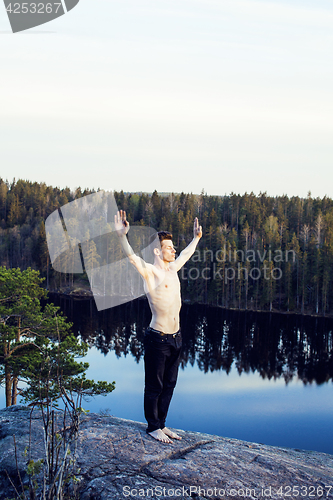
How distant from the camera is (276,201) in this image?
99.7 metres

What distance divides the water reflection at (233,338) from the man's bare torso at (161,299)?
2800 cm

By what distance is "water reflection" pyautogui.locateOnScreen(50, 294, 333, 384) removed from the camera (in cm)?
3384

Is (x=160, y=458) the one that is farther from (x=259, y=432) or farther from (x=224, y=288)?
(x=224, y=288)

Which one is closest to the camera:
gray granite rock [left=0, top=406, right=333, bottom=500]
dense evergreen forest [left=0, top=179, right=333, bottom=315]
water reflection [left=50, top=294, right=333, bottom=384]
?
gray granite rock [left=0, top=406, right=333, bottom=500]

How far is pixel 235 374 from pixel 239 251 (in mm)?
36806

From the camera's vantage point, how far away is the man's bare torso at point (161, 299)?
19.8ft

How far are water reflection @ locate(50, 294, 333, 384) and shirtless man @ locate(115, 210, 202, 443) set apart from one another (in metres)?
27.6

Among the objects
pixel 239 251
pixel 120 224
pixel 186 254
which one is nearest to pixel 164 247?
pixel 186 254

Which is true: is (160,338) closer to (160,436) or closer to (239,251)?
(160,436)

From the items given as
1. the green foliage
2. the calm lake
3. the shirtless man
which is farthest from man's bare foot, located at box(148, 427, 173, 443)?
the calm lake

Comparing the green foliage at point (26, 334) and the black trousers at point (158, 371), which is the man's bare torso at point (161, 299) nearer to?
the black trousers at point (158, 371)

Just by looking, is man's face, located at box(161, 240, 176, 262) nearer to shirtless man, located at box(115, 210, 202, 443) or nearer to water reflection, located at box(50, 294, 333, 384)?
shirtless man, located at box(115, 210, 202, 443)

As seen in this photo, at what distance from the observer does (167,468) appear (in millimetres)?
5086

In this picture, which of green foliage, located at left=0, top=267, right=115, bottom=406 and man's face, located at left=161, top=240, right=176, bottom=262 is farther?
green foliage, located at left=0, top=267, right=115, bottom=406
